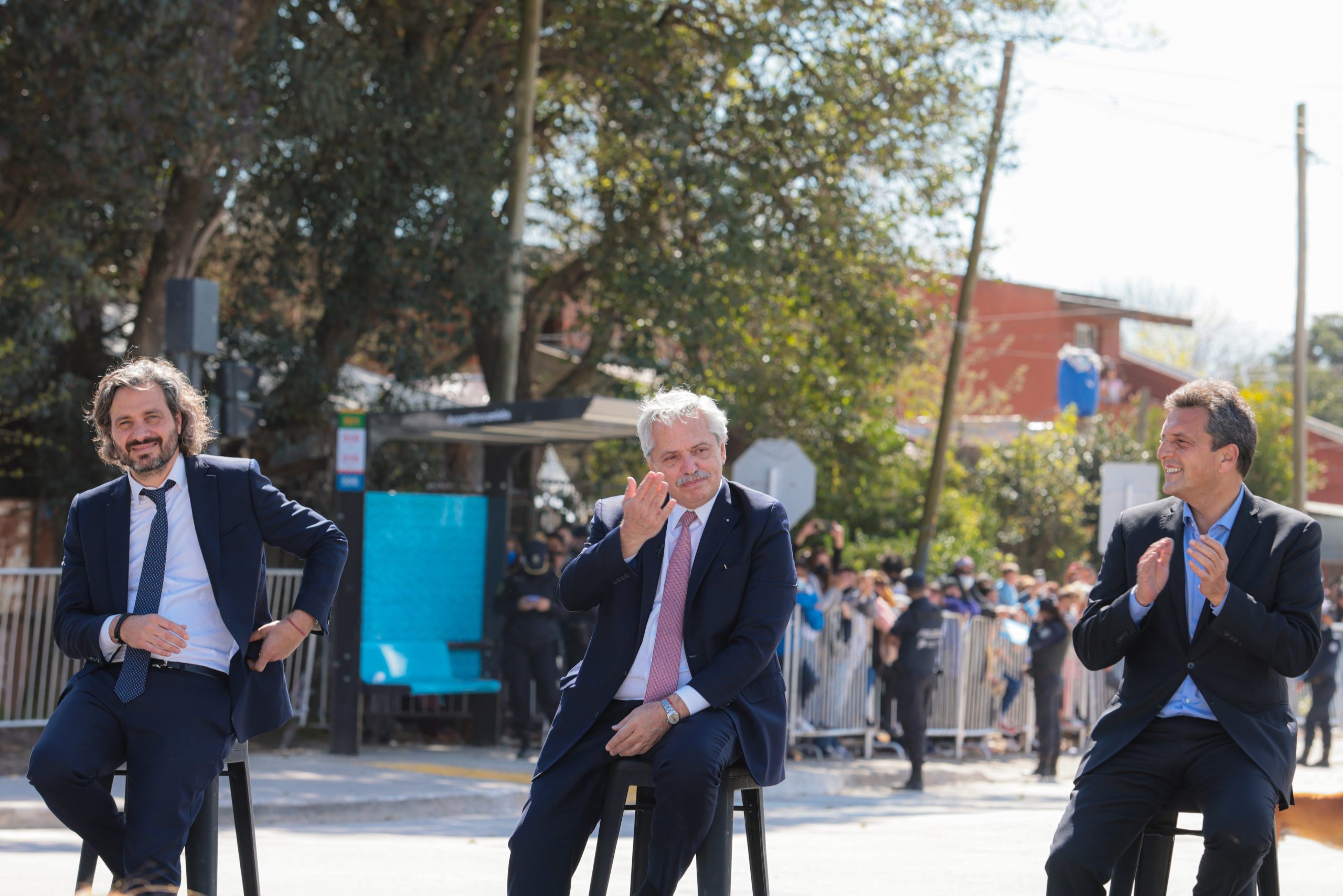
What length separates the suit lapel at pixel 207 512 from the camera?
16.2 ft

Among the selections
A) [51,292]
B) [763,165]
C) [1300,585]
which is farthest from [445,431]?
[1300,585]

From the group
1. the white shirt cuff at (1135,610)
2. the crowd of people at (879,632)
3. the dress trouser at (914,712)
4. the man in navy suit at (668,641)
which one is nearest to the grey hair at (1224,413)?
the white shirt cuff at (1135,610)

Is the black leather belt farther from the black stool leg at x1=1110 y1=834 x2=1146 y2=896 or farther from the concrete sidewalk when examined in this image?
the concrete sidewalk

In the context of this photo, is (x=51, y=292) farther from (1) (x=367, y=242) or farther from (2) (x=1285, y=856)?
(2) (x=1285, y=856)

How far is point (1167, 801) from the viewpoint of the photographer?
15.5 feet

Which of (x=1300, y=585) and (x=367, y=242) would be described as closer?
(x=1300, y=585)

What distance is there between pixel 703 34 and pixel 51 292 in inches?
304

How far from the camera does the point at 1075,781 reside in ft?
16.1

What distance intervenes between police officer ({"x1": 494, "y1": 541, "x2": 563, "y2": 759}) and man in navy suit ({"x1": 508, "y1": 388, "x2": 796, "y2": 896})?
8.46 meters

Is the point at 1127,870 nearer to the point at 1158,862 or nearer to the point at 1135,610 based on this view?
the point at 1158,862

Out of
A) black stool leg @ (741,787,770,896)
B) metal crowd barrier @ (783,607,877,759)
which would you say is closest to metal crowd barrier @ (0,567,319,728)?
metal crowd barrier @ (783,607,877,759)

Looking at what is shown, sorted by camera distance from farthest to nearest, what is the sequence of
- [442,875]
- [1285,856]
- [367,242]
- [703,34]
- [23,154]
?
Result: 1. [703,34]
2. [367,242]
3. [23,154]
4. [1285,856]
5. [442,875]

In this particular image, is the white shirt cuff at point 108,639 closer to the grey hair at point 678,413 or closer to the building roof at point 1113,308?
the grey hair at point 678,413

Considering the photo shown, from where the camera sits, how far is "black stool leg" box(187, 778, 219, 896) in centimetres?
496
